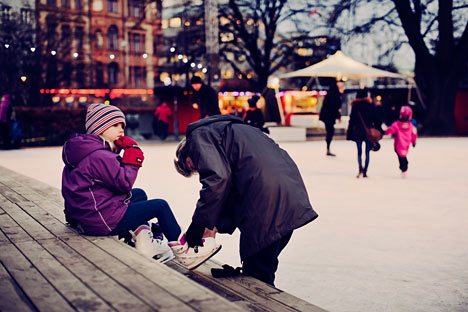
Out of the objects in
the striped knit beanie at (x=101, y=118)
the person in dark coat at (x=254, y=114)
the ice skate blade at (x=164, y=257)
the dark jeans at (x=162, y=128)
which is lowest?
the dark jeans at (x=162, y=128)

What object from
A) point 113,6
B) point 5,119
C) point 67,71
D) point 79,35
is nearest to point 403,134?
point 5,119

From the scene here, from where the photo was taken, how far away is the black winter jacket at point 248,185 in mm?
3182

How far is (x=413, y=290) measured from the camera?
4023mm

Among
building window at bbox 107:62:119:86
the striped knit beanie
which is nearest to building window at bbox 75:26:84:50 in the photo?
building window at bbox 107:62:119:86

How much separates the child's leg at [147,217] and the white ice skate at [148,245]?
0.06 metres

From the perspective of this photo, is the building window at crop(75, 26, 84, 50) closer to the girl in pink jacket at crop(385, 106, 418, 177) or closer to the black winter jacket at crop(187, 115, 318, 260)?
the girl in pink jacket at crop(385, 106, 418, 177)

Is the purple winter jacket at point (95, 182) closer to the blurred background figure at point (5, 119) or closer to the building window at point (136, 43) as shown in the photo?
the blurred background figure at point (5, 119)

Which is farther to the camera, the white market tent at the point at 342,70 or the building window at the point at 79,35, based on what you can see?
the building window at the point at 79,35

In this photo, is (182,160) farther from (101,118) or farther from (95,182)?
(101,118)

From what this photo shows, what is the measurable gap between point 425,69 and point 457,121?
185 inches

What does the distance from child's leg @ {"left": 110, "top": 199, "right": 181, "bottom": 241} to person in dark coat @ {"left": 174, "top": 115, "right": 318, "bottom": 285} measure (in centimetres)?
85

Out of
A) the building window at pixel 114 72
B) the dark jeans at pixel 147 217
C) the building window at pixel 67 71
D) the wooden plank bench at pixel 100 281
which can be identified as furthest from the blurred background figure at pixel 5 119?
the building window at pixel 114 72

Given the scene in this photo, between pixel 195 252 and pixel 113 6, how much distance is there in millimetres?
65907

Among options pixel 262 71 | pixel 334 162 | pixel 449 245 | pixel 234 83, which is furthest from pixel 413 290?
pixel 234 83
